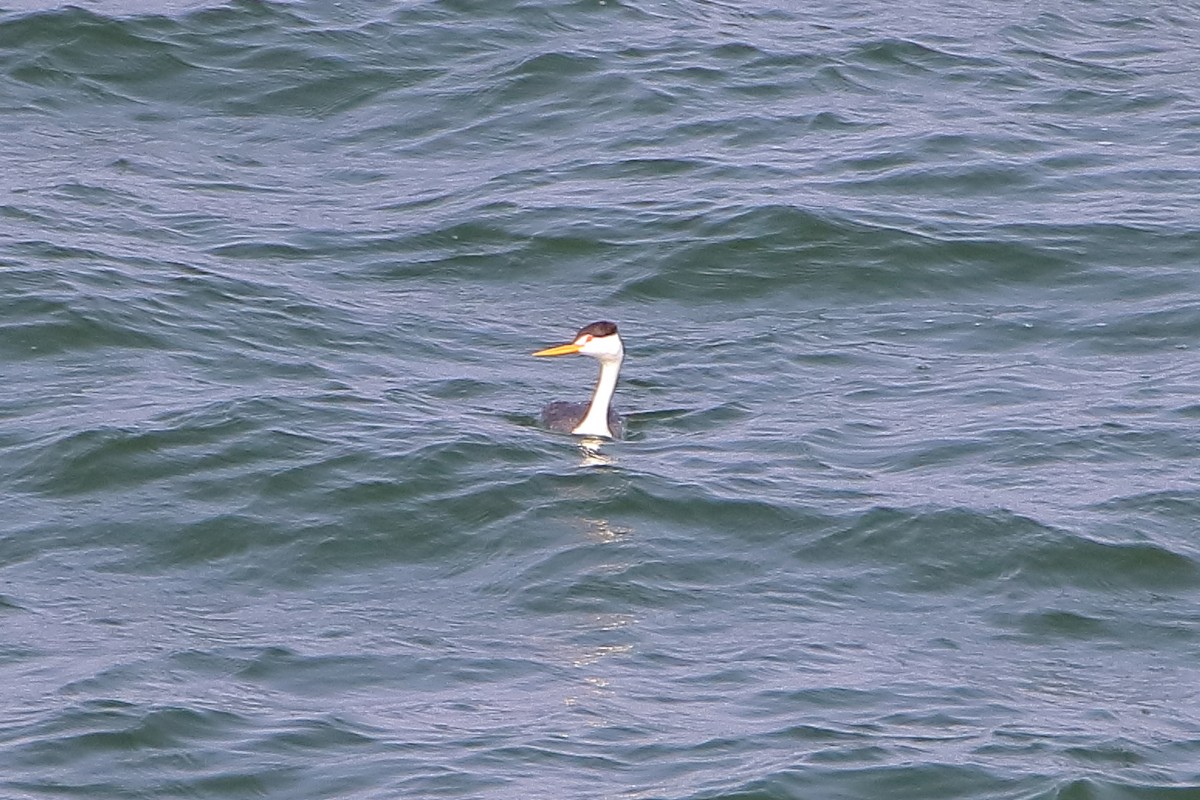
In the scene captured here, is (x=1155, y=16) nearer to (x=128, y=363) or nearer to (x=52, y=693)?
(x=128, y=363)

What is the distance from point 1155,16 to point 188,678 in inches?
553

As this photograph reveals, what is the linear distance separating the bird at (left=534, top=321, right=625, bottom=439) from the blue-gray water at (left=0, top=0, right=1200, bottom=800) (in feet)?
0.58

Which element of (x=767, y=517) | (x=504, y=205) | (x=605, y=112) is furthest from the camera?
(x=605, y=112)

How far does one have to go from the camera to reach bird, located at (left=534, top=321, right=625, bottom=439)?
12555mm

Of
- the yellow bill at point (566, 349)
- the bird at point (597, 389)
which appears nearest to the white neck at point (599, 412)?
the bird at point (597, 389)

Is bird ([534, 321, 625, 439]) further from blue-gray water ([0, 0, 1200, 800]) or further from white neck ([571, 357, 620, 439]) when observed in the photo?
blue-gray water ([0, 0, 1200, 800])

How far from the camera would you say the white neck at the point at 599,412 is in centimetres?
1256

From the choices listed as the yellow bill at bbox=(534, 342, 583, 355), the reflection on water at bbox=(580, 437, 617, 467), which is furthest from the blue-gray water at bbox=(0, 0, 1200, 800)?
the yellow bill at bbox=(534, 342, 583, 355)

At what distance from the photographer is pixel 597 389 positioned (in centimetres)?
1260

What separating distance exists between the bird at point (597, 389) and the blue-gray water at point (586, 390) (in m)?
0.18

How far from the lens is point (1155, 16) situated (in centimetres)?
2047

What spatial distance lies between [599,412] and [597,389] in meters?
0.13

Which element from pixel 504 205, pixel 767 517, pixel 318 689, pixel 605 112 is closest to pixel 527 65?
pixel 605 112

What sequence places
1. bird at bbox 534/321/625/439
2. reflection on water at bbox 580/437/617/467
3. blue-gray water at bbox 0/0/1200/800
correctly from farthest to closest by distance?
1. bird at bbox 534/321/625/439
2. reflection on water at bbox 580/437/617/467
3. blue-gray water at bbox 0/0/1200/800
